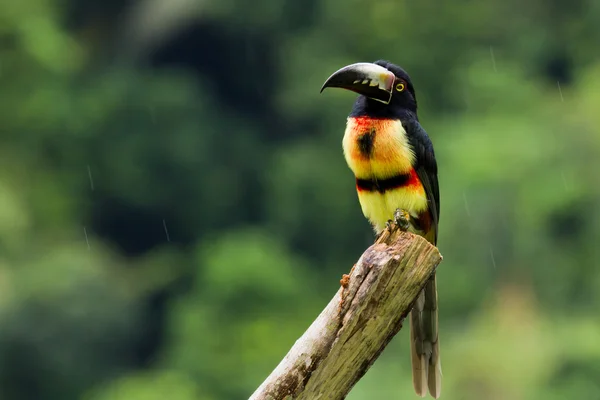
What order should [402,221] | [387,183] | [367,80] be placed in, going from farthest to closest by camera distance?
[387,183]
[367,80]
[402,221]

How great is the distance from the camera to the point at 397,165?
4.32 metres

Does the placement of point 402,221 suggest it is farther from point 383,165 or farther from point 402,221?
point 383,165

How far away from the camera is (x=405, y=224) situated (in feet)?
12.9

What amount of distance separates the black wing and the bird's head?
7cm

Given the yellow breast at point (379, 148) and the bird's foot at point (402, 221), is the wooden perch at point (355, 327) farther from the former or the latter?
the yellow breast at point (379, 148)

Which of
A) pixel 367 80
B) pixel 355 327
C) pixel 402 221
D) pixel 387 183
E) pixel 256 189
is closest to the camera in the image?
pixel 355 327

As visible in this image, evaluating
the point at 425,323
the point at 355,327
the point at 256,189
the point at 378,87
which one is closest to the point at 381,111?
the point at 378,87

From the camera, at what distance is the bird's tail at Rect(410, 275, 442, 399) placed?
4.40m

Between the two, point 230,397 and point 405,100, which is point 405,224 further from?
point 230,397

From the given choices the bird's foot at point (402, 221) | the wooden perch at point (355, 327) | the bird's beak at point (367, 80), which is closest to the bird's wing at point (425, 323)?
the bird's beak at point (367, 80)

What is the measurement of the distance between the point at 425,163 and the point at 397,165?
14 cm

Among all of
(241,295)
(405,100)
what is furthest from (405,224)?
(241,295)

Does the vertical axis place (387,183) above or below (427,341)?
above

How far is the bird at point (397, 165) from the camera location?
169 inches
